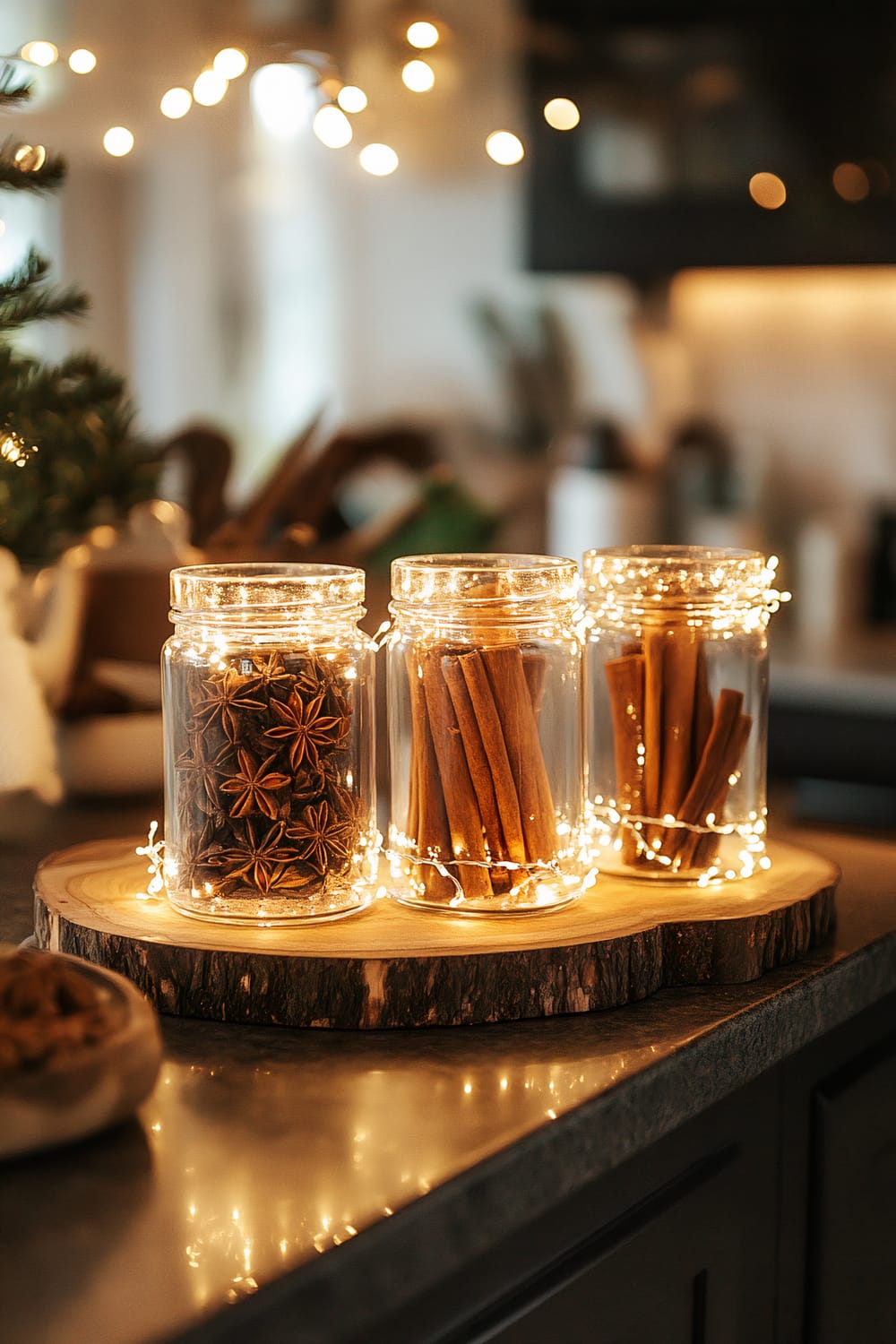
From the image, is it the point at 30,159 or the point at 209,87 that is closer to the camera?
the point at 30,159

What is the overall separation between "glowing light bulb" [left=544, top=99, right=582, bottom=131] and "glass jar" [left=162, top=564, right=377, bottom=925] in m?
1.89

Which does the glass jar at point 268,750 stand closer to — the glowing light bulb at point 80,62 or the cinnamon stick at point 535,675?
the cinnamon stick at point 535,675

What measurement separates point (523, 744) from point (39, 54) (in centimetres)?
51

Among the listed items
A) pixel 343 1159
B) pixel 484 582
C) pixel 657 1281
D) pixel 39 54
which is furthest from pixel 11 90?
Answer: pixel 657 1281

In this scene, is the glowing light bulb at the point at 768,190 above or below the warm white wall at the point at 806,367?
above

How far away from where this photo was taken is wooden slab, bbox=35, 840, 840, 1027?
723 mm

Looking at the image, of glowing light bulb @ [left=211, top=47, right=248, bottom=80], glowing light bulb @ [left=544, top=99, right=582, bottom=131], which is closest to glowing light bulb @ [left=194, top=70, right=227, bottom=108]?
glowing light bulb @ [left=211, top=47, right=248, bottom=80]

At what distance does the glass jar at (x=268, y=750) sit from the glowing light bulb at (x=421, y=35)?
496 millimetres

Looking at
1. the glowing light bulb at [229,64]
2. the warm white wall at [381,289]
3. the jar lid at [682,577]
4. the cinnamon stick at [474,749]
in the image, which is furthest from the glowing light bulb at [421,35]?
the warm white wall at [381,289]

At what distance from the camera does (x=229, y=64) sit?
1.04m

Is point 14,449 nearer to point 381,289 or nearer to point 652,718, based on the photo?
point 652,718

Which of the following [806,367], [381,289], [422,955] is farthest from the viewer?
[381,289]

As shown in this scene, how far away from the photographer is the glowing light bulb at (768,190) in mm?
2451

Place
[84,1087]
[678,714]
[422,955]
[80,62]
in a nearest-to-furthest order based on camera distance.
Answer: [84,1087] → [422,955] → [678,714] → [80,62]
